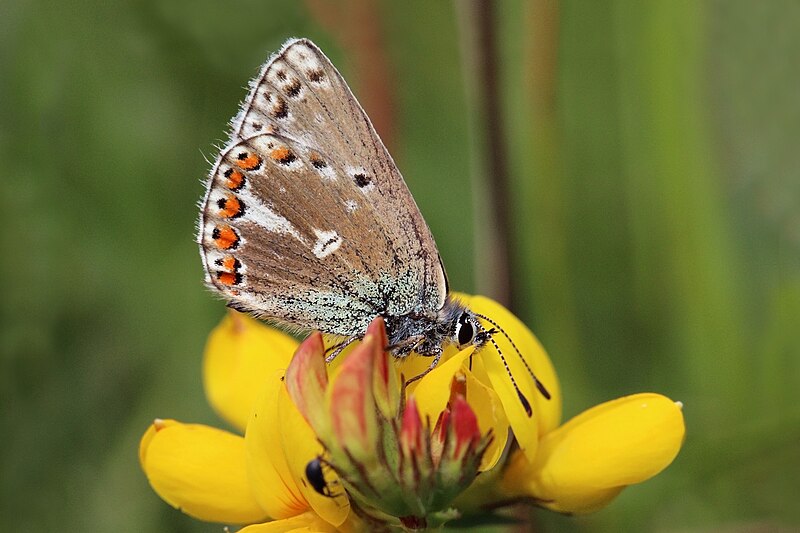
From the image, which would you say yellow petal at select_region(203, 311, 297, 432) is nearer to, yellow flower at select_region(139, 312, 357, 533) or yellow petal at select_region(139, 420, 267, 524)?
yellow flower at select_region(139, 312, 357, 533)

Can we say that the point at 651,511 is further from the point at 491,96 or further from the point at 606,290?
the point at 491,96

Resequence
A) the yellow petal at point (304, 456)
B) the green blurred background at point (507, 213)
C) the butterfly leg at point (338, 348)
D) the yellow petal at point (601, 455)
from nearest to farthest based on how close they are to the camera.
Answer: the yellow petal at point (304, 456)
the yellow petal at point (601, 455)
the butterfly leg at point (338, 348)
the green blurred background at point (507, 213)

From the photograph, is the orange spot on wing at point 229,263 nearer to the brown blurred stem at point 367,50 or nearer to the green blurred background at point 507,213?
the green blurred background at point 507,213

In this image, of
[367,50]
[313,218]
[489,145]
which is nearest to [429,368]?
[313,218]

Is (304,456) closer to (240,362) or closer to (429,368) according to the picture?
(429,368)

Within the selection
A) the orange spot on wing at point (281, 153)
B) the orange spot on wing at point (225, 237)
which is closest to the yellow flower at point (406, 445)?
the orange spot on wing at point (225, 237)

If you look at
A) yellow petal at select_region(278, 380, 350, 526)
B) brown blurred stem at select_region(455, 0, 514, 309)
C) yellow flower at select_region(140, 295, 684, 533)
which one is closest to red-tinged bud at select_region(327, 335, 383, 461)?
yellow flower at select_region(140, 295, 684, 533)

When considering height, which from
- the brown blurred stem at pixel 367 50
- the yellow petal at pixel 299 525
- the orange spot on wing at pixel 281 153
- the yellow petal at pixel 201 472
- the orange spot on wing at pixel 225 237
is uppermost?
the brown blurred stem at pixel 367 50
